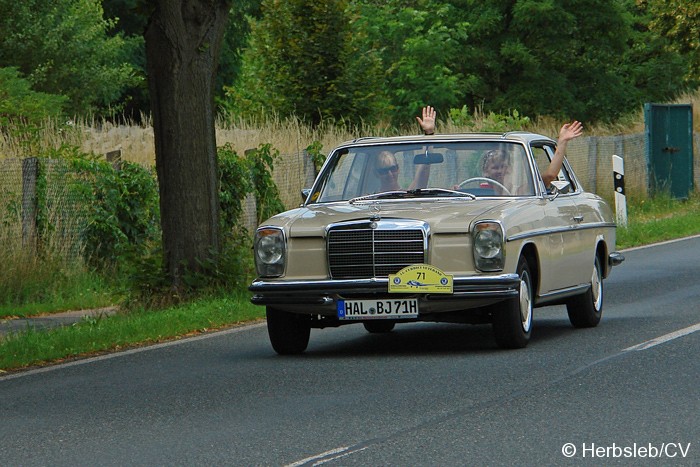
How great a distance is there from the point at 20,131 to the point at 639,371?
13.7 m

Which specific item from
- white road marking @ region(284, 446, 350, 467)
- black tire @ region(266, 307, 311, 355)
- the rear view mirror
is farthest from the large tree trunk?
white road marking @ region(284, 446, 350, 467)

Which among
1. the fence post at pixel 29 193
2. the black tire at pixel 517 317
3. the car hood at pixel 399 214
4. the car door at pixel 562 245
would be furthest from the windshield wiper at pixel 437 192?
the fence post at pixel 29 193

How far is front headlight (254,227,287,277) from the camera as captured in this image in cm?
1155

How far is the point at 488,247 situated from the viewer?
11.1 metres

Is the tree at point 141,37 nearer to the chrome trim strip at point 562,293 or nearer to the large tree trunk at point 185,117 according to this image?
the large tree trunk at point 185,117

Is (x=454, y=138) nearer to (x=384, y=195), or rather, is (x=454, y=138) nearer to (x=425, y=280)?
(x=384, y=195)

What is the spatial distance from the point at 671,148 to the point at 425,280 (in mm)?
27282

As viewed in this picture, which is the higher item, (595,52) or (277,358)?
(595,52)

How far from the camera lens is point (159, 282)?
1627cm

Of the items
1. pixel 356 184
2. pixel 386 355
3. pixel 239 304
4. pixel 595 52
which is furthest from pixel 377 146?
pixel 595 52

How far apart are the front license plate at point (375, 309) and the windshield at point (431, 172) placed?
4.39 ft

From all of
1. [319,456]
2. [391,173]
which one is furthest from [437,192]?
[319,456]

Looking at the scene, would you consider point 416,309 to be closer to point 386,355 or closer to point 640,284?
point 386,355

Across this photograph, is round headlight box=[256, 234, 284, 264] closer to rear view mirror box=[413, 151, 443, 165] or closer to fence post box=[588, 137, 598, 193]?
rear view mirror box=[413, 151, 443, 165]
